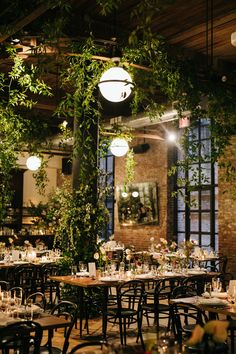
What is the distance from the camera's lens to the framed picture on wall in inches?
539

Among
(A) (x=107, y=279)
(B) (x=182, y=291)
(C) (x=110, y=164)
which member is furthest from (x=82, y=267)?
(C) (x=110, y=164)

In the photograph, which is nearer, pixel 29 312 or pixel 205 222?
pixel 29 312

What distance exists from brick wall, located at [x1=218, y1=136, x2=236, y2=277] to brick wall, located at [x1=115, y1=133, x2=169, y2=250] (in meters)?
2.23

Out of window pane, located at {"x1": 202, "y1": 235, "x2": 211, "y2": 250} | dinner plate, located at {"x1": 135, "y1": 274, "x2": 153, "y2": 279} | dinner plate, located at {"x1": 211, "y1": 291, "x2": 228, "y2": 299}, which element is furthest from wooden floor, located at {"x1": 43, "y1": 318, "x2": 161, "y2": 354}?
window pane, located at {"x1": 202, "y1": 235, "x2": 211, "y2": 250}

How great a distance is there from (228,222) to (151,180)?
10.7 ft

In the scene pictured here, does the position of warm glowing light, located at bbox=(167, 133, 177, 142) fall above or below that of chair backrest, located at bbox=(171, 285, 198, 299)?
above

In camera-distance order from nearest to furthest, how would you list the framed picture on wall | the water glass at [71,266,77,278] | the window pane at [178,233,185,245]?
the water glass at [71,266,77,278] < the window pane at [178,233,185,245] < the framed picture on wall

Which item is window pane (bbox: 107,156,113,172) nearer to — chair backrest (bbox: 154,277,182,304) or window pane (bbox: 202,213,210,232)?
window pane (bbox: 202,213,210,232)

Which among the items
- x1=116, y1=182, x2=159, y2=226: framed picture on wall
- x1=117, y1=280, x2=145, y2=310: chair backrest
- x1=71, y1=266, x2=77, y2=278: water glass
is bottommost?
x1=117, y1=280, x2=145, y2=310: chair backrest

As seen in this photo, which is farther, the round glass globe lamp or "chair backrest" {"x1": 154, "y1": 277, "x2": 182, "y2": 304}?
"chair backrest" {"x1": 154, "y1": 277, "x2": 182, "y2": 304}

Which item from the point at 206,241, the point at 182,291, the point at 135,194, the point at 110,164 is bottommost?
the point at 182,291

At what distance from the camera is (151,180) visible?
13.9m

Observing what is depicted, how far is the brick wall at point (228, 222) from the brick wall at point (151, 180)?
7.31ft

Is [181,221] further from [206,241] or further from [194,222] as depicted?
[206,241]
